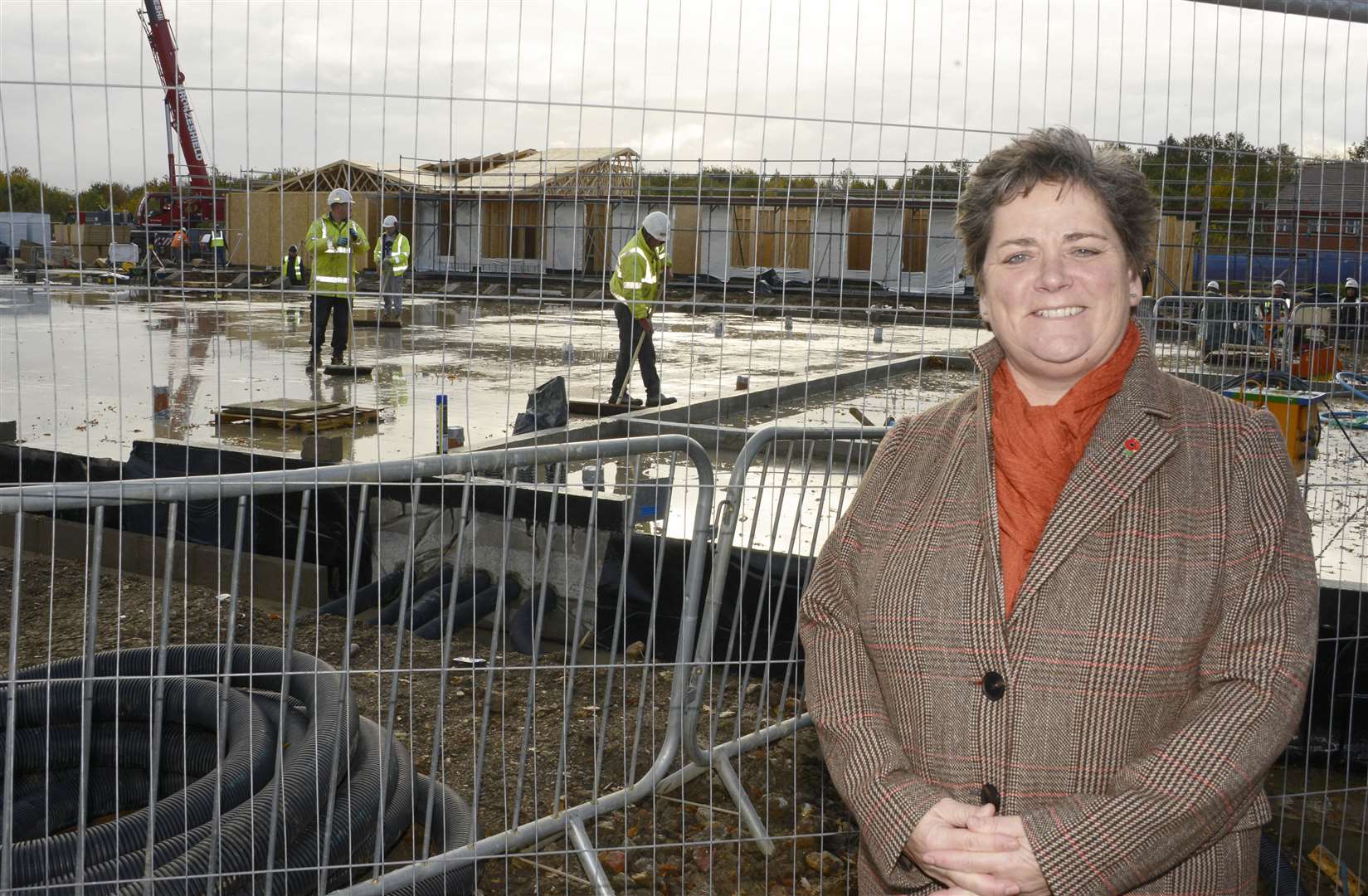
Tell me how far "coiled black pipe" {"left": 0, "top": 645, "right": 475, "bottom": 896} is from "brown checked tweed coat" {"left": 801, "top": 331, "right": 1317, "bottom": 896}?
183 cm

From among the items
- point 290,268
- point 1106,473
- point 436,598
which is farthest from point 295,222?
point 1106,473

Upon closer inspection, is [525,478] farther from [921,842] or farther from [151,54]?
[921,842]

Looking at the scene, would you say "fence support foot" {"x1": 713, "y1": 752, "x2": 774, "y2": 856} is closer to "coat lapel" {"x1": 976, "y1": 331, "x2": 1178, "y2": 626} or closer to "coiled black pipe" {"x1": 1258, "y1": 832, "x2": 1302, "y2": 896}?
"coiled black pipe" {"x1": 1258, "y1": 832, "x2": 1302, "y2": 896}

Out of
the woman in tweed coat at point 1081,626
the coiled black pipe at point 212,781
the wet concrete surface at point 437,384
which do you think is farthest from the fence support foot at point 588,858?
the woman in tweed coat at point 1081,626

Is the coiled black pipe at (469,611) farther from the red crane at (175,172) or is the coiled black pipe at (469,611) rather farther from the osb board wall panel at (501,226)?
the red crane at (175,172)

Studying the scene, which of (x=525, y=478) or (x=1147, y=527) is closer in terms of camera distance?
(x=1147, y=527)

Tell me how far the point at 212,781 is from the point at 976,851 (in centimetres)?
279

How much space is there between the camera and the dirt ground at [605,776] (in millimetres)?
4031

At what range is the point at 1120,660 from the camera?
1887 millimetres

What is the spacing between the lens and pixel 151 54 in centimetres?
348

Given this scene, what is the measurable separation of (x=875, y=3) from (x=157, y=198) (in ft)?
7.36

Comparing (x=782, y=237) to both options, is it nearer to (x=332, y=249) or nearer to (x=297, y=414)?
(x=297, y=414)

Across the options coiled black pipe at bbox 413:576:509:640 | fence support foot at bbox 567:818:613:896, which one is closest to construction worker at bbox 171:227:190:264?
fence support foot at bbox 567:818:613:896

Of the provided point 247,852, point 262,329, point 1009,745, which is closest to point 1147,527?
point 1009,745
